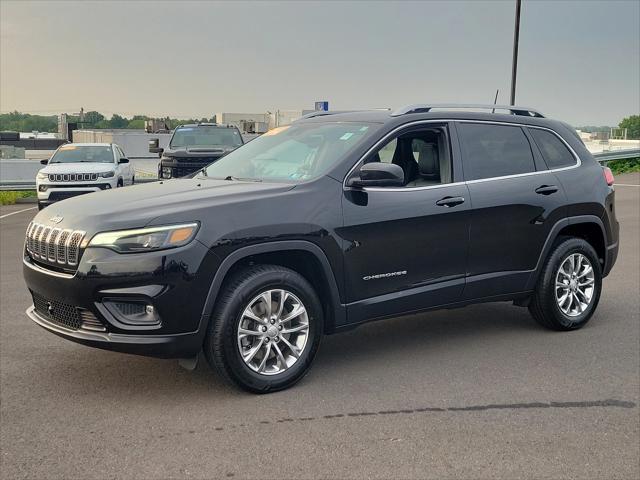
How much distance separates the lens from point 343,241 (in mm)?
4969

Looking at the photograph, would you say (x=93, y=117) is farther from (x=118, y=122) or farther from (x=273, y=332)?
(x=273, y=332)

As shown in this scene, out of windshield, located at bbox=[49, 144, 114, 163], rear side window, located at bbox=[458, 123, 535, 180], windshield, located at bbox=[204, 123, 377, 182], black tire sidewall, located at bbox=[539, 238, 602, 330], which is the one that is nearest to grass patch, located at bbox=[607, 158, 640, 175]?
windshield, located at bbox=[49, 144, 114, 163]

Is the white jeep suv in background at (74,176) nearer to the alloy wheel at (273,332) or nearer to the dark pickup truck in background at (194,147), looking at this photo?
the dark pickup truck in background at (194,147)

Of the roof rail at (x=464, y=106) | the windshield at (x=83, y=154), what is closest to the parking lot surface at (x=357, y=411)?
the roof rail at (x=464, y=106)

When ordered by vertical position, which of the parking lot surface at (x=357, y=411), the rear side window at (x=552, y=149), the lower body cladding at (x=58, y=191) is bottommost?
the parking lot surface at (x=357, y=411)

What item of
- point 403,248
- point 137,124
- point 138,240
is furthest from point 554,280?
point 137,124

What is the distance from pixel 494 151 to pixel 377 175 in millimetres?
1474

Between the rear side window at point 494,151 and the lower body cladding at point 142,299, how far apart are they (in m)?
2.36

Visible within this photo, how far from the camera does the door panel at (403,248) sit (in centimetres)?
505

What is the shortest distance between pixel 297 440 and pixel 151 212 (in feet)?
5.27

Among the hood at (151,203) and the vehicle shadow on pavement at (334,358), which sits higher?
the hood at (151,203)

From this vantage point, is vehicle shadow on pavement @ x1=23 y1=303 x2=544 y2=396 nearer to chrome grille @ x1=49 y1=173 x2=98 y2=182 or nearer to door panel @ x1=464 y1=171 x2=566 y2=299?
door panel @ x1=464 y1=171 x2=566 y2=299

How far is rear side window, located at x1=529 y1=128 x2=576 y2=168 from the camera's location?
6.33m

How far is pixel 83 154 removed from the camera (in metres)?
18.1
